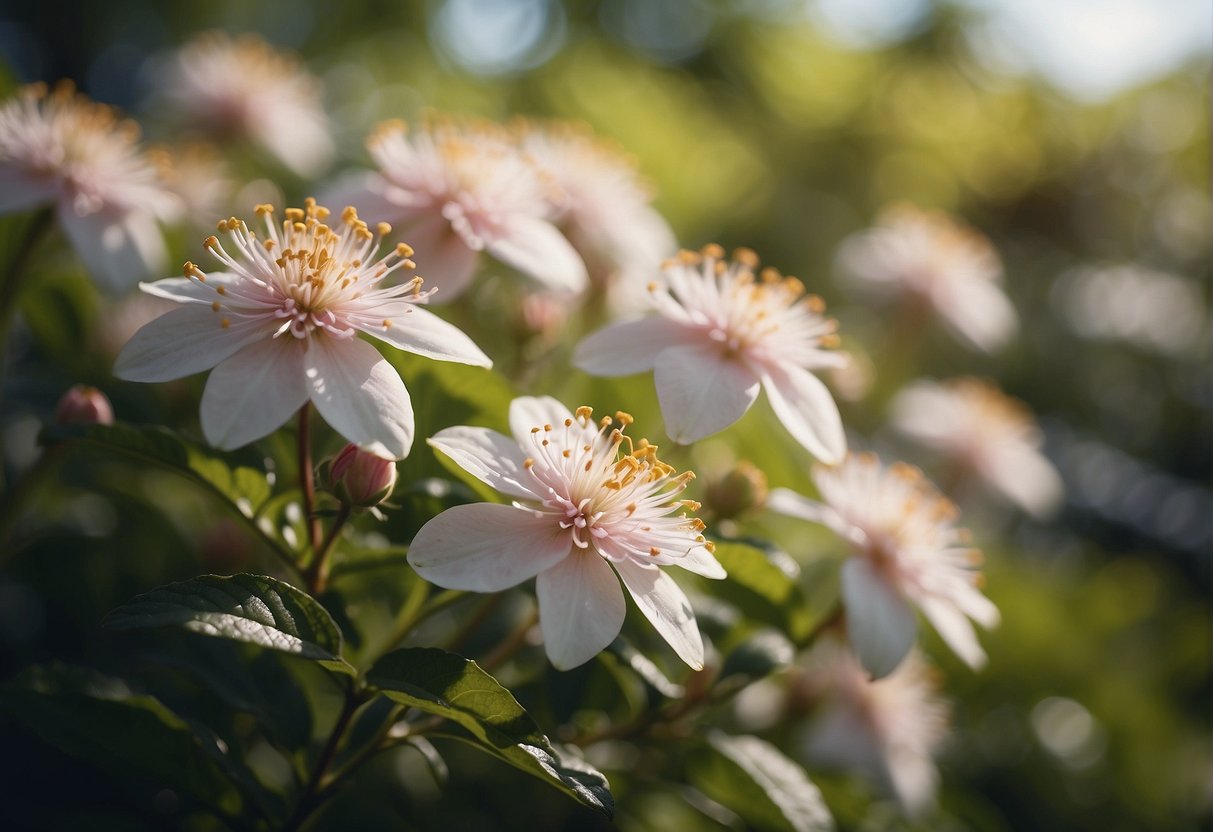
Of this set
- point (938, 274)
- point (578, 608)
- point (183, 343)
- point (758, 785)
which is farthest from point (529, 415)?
point (938, 274)

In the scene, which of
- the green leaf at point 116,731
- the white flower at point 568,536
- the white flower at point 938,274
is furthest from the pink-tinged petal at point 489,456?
the white flower at point 938,274

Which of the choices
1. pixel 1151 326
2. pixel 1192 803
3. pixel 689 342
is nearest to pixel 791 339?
pixel 689 342

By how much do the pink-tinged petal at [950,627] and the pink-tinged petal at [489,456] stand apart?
0.48 metres

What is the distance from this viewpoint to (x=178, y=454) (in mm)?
891

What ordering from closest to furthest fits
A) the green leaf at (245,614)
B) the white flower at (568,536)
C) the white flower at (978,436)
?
the green leaf at (245,614) < the white flower at (568,536) < the white flower at (978,436)

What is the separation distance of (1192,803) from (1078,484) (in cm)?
78

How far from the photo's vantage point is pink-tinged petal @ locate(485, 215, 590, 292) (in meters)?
1.11

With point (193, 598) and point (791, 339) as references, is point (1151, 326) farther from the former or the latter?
point (193, 598)

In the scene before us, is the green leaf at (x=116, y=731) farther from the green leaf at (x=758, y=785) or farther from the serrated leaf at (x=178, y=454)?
the green leaf at (x=758, y=785)

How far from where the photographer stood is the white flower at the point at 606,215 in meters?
1.41

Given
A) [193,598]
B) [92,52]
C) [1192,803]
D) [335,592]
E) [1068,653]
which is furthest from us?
[92,52]

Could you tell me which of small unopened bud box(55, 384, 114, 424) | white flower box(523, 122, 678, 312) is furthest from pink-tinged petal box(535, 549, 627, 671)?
white flower box(523, 122, 678, 312)

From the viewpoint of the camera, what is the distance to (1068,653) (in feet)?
5.79

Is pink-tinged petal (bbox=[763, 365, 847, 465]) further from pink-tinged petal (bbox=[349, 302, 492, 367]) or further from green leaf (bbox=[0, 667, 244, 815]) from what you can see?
green leaf (bbox=[0, 667, 244, 815])
